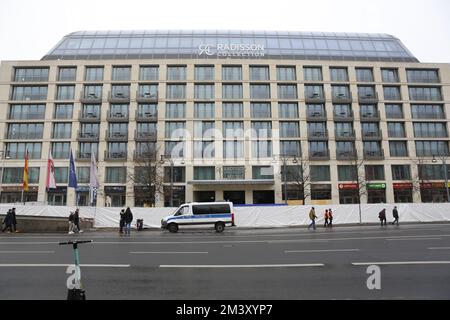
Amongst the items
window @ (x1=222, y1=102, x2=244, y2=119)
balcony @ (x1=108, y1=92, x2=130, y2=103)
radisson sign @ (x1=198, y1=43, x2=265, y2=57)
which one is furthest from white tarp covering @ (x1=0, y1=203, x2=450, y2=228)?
radisson sign @ (x1=198, y1=43, x2=265, y2=57)

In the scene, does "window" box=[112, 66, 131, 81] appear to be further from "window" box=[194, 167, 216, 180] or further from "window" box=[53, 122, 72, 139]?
"window" box=[194, 167, 216, 180]

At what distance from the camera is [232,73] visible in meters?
49.7

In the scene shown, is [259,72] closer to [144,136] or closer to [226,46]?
[226,46]

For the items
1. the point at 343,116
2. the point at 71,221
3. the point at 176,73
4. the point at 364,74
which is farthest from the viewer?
the point at 364,74

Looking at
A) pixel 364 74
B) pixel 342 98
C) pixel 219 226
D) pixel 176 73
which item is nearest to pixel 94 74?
pixel 176 73

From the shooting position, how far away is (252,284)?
20.6 ft

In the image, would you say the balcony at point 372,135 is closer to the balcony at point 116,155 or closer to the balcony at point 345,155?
the balcony at point 345,155

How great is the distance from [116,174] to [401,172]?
42915mm

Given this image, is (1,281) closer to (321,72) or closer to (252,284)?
(252,284)

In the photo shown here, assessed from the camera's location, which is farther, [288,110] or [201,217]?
[288,110]

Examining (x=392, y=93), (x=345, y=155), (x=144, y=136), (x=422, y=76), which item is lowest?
(x=345, y=155)

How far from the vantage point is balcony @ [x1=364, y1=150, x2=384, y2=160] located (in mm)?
46844

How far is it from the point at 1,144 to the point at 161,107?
2432 cm
